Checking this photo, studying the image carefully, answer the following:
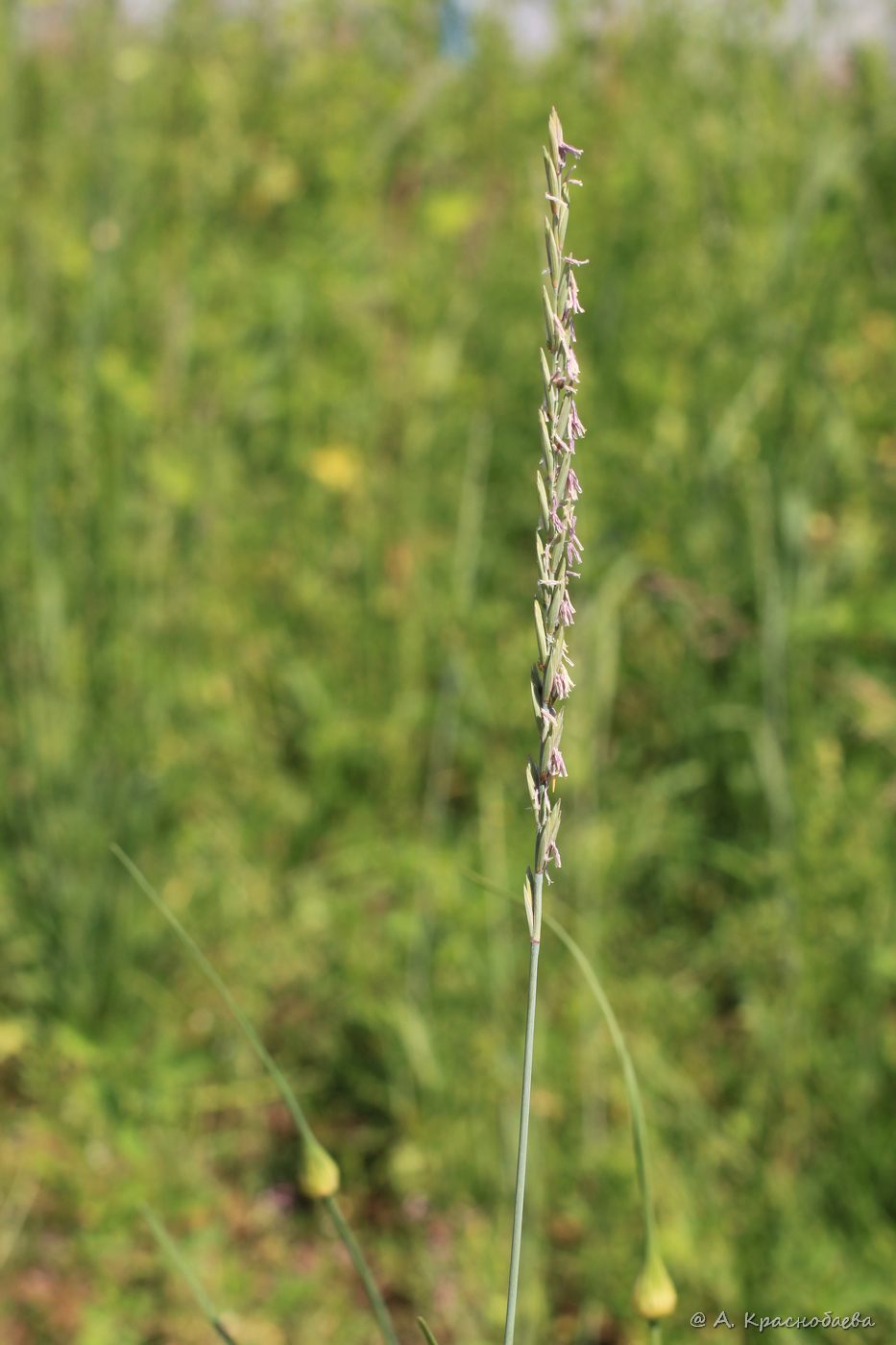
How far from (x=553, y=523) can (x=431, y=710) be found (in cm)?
161

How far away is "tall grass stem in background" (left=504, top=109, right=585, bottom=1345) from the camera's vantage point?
0.54 metres

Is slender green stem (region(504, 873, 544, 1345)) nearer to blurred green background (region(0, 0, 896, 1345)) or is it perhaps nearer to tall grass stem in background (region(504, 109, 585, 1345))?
tall grass stem in background (region(504, 109, 585, 1345))

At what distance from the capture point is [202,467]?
212 centimetres

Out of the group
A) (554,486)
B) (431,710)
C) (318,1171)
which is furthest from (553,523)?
(431,710)

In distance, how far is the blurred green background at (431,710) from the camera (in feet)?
4.89

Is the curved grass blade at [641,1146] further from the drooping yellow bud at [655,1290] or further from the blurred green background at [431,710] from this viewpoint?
the blurred green background at [431,710]

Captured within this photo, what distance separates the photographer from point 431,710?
2.17m

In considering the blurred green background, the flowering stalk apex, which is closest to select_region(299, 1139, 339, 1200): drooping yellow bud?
the flowering stalk apex

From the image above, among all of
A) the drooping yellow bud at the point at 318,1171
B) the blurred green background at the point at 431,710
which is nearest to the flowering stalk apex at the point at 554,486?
the drooping yellow bud at the point at 318,1171

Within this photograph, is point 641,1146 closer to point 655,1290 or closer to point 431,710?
point 655,1290

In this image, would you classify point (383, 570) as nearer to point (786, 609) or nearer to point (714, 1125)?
point (786, 609)

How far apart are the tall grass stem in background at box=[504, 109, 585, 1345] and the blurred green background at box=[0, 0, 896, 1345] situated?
0.93 metres

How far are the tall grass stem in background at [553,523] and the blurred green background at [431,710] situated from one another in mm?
935

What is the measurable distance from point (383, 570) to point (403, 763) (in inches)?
22.1
